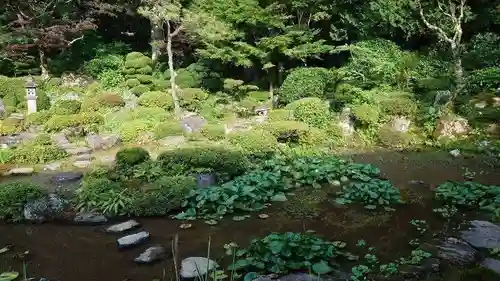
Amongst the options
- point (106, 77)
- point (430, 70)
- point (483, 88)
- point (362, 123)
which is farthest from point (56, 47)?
point (483, 88)

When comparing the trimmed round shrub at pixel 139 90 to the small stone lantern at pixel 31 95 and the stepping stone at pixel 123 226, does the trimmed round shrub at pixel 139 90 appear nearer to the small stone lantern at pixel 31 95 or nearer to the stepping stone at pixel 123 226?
the small stone lantern at pixel 31 95

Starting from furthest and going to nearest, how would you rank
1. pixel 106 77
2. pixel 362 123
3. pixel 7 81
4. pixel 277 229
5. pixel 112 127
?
pixel 106 77
pixel 7 81
pixel 112 127
pixel 362 123
pixel 277 229

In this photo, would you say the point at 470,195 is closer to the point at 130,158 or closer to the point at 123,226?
the point at 123,226


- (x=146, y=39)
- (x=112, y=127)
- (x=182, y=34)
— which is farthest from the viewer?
(x=146, y=39)

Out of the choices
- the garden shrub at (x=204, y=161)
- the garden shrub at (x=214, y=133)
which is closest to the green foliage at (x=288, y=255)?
the garden shrub at (x=204, y=161)

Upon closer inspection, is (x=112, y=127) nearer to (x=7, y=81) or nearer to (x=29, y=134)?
(x=29, y=134)

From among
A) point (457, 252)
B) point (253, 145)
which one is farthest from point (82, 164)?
point (457, 252)
